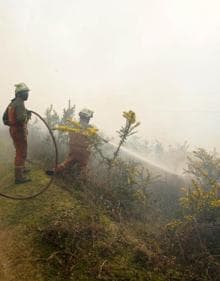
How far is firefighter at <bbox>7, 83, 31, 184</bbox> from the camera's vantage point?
766 centimetres

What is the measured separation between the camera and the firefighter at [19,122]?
7664mm

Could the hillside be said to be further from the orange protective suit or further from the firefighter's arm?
the firefighter's arm

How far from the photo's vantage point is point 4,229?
6305 millimetres

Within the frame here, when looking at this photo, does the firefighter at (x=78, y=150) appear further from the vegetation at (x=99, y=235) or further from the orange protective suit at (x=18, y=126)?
the orange protective suit at (x=18, y=126)

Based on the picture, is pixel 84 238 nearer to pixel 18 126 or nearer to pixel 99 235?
pixel 99 235

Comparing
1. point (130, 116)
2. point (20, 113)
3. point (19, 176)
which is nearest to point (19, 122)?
point (20, 113)

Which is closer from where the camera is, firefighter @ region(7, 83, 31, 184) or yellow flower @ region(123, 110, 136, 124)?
firefighter @ region(7, 83, 31, 184)

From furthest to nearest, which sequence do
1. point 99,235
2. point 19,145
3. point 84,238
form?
point 19,145, point 99,235, point 84,238

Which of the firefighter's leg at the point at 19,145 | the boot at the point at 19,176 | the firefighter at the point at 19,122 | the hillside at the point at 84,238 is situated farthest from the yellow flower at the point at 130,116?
the boot at the point at 19,176

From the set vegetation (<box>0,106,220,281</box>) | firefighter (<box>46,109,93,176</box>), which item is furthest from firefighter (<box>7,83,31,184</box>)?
firefighter (<box>46,109,93,176</box>)

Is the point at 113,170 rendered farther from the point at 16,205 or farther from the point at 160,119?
the point at 160,119

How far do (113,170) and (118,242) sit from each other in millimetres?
4312

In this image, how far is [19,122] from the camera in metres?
7.79

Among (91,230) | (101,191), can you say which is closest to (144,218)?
(101,191)
